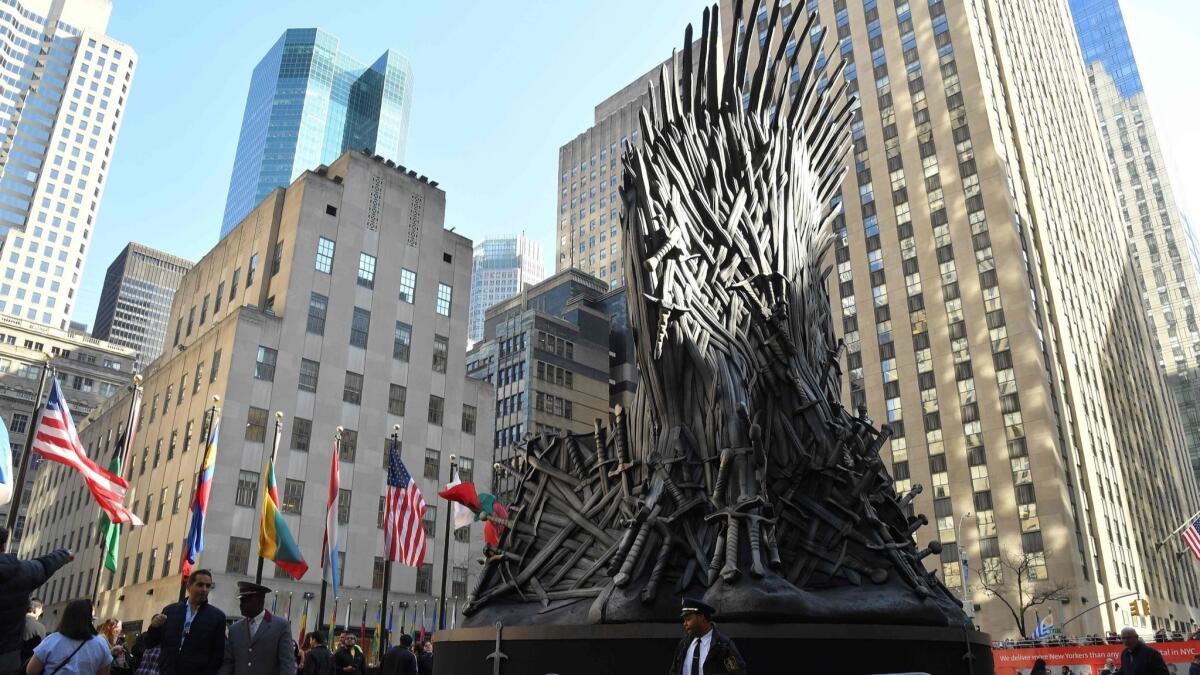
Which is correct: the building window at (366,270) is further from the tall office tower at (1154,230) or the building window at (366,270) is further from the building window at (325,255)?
the tall office tower at (1154,230)

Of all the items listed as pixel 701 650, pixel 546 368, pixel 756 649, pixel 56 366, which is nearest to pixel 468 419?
pixel 546 368

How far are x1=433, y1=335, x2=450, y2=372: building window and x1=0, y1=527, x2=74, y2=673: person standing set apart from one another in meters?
47.4

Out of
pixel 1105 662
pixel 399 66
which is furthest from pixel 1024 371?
pixel 399 66

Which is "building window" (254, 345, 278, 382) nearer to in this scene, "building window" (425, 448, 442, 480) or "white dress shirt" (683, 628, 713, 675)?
"building window" (425, 448, 442, 480)

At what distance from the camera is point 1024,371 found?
65312mm

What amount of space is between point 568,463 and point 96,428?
59450 mm

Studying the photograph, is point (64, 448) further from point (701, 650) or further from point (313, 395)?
point (313, 395)

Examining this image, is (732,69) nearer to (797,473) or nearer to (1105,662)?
(797,473)

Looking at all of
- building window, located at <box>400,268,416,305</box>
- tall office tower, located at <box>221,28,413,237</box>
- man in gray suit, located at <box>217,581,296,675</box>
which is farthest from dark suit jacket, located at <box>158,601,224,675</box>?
tall office tower, located at <box>221,28,413,237</box>

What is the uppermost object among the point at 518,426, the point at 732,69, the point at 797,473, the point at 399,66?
the point at 399,66

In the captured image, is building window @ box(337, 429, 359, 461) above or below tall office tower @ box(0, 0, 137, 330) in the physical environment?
below

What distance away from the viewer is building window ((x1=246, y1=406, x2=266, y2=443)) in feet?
145

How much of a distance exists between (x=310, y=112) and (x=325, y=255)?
144869 mm

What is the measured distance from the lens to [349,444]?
47938 mm
